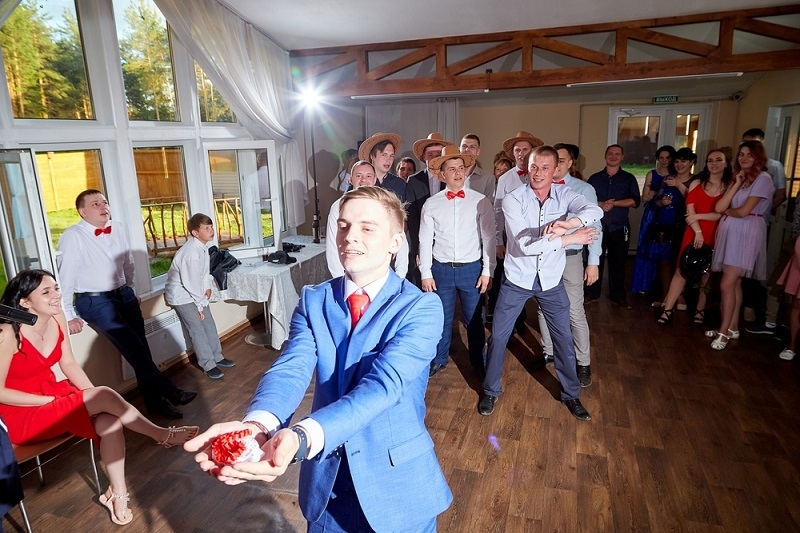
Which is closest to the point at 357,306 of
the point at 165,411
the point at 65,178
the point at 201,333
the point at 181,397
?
the point at 165,411

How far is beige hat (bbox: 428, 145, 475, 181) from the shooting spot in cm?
349

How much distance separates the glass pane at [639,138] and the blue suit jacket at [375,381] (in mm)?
7357

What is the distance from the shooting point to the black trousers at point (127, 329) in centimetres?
318

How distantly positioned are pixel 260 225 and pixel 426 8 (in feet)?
8.01

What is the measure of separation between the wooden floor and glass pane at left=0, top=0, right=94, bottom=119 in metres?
2.03

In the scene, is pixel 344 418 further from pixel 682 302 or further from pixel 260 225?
pixel 682 302

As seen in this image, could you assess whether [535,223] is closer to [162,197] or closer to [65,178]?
[65,178]

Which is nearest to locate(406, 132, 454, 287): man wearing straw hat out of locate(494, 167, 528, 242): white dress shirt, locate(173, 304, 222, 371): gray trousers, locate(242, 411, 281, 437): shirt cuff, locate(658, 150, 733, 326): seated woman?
locate(494, 167, 528, 242): white dress shirt

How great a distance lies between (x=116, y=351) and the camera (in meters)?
3.56

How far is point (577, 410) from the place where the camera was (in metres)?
3.22

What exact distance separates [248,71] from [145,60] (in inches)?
33.6

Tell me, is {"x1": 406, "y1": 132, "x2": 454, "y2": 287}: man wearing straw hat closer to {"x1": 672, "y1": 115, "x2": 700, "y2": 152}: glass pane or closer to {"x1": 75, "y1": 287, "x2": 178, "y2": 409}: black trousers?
{"x1": 75, "y1": 287, "x2": 178, "y2": 409}: black trousers

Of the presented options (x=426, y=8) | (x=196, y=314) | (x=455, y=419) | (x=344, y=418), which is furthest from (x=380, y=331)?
(x=426, y=8)

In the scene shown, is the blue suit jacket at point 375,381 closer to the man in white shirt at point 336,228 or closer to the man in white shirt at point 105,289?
the man in white shirt at point 336,228
